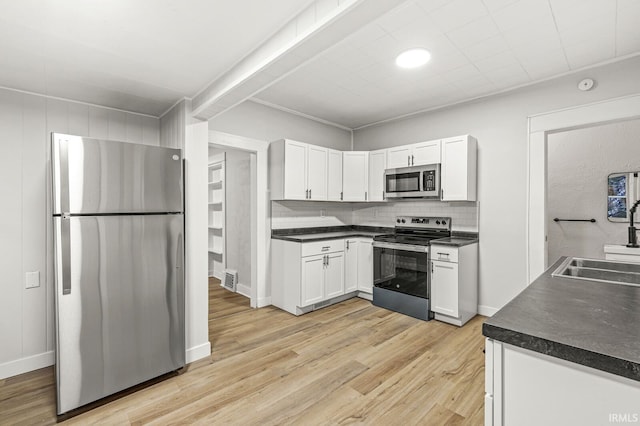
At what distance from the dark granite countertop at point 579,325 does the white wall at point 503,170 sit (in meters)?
2.08

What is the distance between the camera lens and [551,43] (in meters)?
2.40

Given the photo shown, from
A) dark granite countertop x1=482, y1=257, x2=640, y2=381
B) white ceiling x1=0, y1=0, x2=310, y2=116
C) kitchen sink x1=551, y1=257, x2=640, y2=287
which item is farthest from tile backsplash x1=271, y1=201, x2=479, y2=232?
dark granite countertop x1=482, y1=257, x2=640, y2=381

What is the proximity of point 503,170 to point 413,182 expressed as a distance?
3.15 ft

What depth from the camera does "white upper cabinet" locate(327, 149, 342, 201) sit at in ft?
13.7

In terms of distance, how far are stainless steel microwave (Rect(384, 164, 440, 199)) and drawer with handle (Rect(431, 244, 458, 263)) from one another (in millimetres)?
614

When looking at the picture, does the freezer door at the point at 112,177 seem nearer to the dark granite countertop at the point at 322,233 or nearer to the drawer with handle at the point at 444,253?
the dark granite countertop at the point at 322,233

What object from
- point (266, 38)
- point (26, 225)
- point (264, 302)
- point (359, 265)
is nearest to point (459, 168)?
point (359, 265)

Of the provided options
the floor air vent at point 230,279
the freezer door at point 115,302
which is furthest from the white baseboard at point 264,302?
the freezer door at point 115,302

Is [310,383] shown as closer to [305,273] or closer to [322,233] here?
[305,273]

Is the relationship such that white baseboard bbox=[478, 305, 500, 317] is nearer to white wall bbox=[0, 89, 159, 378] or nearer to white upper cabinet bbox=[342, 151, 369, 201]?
white upper cabinet bbox=[342, 151, 369, 201]

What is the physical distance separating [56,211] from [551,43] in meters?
3.68

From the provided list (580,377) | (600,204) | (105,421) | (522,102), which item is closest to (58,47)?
(105,421)

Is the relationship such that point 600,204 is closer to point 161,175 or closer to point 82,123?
point 161,175

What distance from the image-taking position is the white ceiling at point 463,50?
2018 millimetres
